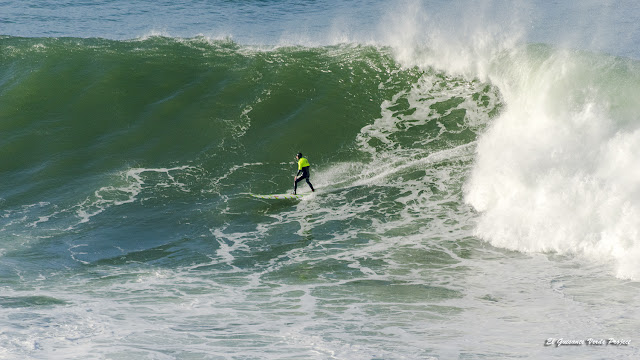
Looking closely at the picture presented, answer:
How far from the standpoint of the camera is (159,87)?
1958 centimetres

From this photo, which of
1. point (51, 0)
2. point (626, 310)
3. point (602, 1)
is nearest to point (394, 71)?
point (626, 310)

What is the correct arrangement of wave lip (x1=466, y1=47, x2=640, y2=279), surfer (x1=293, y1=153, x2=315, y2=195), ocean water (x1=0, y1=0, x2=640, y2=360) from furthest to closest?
1. surfer (x1=293, y1=153, x2=315, y2=195)
2. wave lip (x1=466, y1=47, x2=640, y2=279)
3. ocean water (x1=0, y1=0, x2=640, y2=360)

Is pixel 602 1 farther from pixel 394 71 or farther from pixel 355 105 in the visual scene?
pixel 355 105

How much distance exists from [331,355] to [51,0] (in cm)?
2851

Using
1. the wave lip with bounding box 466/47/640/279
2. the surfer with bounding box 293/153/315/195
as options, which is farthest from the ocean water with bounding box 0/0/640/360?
the surfer with bounding box 293/153/315/195

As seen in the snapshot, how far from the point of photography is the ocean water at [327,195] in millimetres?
9047

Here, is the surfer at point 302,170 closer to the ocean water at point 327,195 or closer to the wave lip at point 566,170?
the ocean water at point 327,195

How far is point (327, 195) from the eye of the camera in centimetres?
1532

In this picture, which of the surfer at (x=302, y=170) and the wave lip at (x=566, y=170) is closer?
the wave lip at (x=566, y=170)

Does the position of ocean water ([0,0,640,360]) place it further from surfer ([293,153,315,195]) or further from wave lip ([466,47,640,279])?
surfer ([293,153,315,195])

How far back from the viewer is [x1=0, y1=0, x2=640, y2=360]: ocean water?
9.05 meters

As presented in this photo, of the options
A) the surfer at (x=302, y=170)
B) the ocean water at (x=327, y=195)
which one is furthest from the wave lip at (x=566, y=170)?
the surfer at (x=302, y=170)

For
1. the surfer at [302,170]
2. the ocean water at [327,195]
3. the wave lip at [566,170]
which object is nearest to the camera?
the ocean water at [327,195]

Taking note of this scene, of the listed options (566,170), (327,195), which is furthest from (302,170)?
(566,170)
